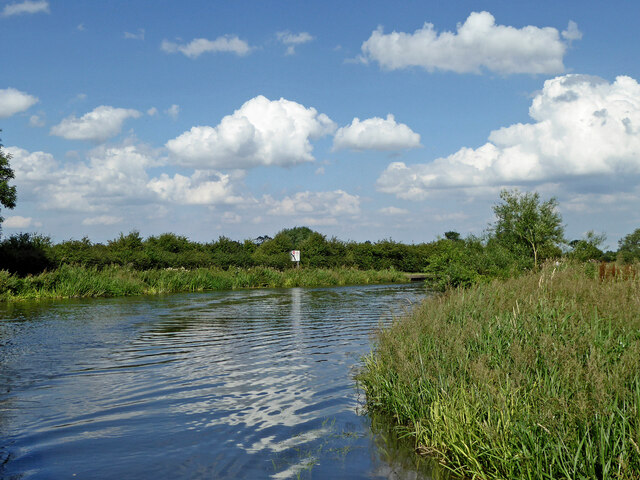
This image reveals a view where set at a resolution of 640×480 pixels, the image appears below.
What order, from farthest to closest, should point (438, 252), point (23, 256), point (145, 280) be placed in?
point (145, 280), point (23, 256), point (438, 252)

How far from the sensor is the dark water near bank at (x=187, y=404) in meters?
6.04

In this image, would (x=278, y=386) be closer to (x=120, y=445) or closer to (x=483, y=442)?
(x=120, y=445)

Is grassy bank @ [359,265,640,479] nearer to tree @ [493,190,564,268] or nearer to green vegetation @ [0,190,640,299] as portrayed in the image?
green vegetation @ [0,190,640,299]

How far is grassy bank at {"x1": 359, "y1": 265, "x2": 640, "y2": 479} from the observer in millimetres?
4512

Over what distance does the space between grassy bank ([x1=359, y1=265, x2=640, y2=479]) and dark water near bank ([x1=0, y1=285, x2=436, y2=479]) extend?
2.15 feet

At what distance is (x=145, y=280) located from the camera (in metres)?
34.0

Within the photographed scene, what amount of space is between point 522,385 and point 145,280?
3106 centimetres

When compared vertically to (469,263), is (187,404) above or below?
below

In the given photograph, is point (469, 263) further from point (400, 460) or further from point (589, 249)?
point (400, 460)

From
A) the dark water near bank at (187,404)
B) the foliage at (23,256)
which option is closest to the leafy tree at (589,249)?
the dark water near bank at (187,404)

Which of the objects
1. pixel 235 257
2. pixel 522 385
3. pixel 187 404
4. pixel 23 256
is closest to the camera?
pixel 522 385

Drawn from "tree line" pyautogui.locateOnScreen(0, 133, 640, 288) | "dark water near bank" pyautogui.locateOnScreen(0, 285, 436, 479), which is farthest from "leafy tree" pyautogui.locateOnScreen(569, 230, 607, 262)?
"dark water near bank" pyautogui.locateOnScreen(0, 285, 436, 479)

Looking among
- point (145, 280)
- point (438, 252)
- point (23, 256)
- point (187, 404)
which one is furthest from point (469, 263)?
point (23, 256)

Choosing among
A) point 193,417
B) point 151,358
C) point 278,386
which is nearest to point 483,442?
point 193,417
